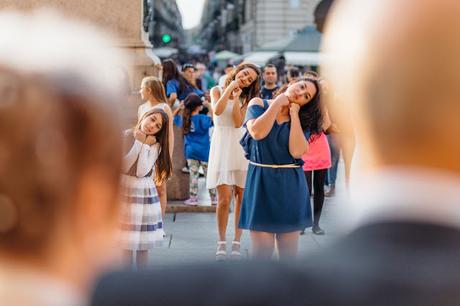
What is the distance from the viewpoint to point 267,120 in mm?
5984

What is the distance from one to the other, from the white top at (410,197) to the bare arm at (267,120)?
4760mm

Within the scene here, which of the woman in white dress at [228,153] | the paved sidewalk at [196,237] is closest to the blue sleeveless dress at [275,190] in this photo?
the woman in white dress at [228,153]

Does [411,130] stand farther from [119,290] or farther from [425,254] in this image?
[119,290]

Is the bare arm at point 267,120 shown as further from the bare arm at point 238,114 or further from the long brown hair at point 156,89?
the long brown hair at point 156,89

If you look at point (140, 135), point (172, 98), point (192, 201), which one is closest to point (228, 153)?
point (140, 135)

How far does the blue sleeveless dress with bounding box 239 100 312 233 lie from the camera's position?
6121 millimetres

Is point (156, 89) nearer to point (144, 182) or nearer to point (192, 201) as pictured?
point (144, 182)

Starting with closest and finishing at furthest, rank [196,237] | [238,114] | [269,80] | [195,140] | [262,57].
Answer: [238,114] → [196,237] → [195,140] → [269,80] → [262,57]

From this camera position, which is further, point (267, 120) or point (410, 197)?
point (267, 120)

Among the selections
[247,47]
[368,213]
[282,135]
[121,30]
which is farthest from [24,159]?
[247,47]

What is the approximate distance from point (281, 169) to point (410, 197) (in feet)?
16.5

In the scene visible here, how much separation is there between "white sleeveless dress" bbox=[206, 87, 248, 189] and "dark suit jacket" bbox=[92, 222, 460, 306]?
660 cm

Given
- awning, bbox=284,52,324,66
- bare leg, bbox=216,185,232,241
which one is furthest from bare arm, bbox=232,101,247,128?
awning, bbox=284,52,324,66

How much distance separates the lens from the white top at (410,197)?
3.77 ft
